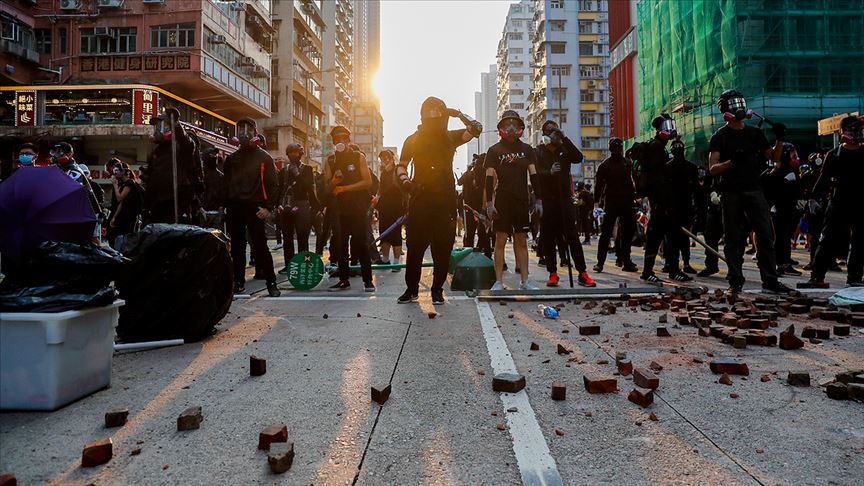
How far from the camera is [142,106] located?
98.2 feet

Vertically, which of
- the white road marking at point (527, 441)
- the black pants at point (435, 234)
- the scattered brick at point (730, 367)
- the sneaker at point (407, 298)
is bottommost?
the white road marking at point (527, 441)

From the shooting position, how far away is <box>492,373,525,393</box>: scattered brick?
279 cm

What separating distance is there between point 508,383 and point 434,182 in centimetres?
326

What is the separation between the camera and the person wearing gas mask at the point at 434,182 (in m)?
5.77

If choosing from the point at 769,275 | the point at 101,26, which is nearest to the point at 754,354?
the point at 769,275

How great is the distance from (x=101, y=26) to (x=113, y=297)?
118ft

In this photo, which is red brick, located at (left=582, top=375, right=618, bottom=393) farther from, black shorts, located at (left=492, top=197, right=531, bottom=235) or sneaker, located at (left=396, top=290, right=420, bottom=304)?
black shorts, located at (left=492, top=197, right=531, bottom=235)

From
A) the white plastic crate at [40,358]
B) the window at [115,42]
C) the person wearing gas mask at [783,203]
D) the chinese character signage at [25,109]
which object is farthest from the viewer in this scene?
the window at [115,42]

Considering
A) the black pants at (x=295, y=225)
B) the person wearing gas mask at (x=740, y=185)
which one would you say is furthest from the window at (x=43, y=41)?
the person wearing gas mask at (x=740, y=185)

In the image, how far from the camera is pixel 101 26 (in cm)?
3209

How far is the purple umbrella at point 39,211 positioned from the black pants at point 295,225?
5535mm

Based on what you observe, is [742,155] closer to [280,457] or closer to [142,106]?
[280,457]

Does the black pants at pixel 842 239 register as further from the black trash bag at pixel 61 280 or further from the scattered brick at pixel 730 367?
the black trash bag at pixel 61 280

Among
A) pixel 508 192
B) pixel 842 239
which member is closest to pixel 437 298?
pixel 508 192
